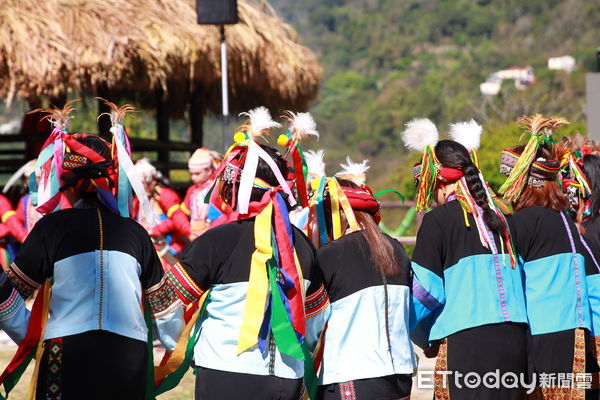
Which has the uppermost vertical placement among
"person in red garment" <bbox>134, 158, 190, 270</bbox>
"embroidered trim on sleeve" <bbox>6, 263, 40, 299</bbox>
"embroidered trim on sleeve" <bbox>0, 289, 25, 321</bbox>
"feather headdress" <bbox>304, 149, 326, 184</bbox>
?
"feather headdress" <bbox>304, 149, 326, 184</bbox>

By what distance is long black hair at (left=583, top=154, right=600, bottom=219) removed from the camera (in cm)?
496

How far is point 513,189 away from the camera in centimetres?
425

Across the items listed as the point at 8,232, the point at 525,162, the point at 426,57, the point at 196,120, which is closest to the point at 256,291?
the point at 525,162

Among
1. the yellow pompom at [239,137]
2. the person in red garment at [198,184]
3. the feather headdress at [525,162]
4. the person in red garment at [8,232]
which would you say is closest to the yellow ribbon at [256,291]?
the yellow pompom at [239,137]

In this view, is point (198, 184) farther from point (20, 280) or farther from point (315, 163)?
point (20, 280)

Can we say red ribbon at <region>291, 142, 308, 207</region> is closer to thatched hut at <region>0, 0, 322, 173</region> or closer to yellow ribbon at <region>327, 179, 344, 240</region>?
yellow ribbon at <region>327, 179, 344, 240</region>

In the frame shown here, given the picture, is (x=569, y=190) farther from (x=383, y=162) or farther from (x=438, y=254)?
(x=383, y=162)

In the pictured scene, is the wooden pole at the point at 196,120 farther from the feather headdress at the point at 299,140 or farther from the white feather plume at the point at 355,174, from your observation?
the feather headdress at the point at 299,140

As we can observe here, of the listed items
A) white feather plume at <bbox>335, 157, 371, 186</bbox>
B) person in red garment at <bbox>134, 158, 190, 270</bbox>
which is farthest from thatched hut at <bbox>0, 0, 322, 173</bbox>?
white feather plume at <bbox>335, 157, 371, 186</bbox>

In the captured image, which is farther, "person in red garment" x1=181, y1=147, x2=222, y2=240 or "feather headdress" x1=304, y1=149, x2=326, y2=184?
"person in red garment" x1=181, y1=147, x2=222, y2=240

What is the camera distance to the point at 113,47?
28.3ft

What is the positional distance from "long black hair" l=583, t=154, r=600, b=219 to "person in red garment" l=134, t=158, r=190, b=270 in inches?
139

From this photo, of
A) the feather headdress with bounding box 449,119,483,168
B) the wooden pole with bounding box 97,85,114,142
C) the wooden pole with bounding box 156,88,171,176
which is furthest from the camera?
the wooden pole with bounding box 156,88,171,176

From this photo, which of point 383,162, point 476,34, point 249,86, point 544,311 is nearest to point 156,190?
point 249,86
